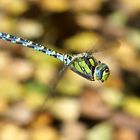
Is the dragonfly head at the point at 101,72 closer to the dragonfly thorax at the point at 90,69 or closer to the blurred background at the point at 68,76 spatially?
the dragonfly thorax at the point at 90,69

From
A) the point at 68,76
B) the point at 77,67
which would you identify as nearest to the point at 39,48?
the point at 77,67

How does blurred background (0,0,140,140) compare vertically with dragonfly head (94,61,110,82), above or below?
above

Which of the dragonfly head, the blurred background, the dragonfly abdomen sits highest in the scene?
the blurred background

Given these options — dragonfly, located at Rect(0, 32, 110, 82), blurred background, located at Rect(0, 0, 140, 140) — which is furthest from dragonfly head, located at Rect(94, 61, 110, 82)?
blurred background, located at Rect(0, 0, 140, 140)

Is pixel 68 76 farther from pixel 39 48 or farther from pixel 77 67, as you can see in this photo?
pixel 77 67

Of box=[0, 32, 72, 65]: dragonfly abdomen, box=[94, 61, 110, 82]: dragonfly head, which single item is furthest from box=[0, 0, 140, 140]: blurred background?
box=[94, 61, 110, 82]: dragonfly head

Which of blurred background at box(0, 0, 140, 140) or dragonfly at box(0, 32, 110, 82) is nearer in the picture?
dragonfly at box(0, 32, 110, 82)

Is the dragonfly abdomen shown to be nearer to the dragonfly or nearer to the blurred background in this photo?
the dragonfly

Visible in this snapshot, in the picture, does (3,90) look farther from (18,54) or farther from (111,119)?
(111,119)

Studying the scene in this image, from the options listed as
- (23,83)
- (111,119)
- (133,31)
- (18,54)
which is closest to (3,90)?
(23,83)

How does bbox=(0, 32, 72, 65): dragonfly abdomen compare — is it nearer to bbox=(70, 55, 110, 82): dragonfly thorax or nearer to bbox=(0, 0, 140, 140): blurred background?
bbox=(70, 55, 110, 82): dragonfly thorax
